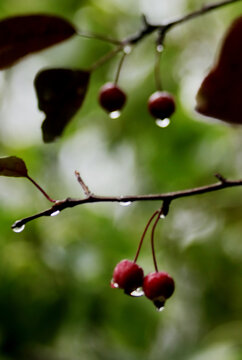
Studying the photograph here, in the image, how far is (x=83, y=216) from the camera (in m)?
2.35

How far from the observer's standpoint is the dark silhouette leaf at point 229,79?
2.08ft

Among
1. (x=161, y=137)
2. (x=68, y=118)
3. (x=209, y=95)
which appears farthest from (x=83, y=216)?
(x=209, y=95)

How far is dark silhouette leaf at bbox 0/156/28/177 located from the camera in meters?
0.88

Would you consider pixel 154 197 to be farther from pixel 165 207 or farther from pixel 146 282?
pixel 146 282

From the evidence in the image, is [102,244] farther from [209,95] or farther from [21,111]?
[209,95]

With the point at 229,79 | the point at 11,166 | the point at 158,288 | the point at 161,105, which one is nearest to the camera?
the point at 229,79

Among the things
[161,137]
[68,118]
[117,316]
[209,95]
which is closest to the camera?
[209,95]

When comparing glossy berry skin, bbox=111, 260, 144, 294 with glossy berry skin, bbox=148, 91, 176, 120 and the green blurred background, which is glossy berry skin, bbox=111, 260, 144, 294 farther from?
the green blurred background

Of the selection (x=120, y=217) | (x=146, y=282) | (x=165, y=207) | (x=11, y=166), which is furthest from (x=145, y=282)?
(x=120, y=217)

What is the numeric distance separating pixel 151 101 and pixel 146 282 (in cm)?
43

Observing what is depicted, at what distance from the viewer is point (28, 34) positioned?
0.99 metres

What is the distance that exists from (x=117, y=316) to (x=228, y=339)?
47cm

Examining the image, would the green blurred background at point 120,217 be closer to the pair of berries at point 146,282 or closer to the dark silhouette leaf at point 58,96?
the pair of berries at point 146,282

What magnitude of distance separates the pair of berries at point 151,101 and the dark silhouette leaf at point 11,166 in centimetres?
39
